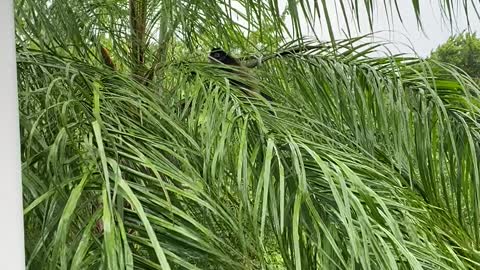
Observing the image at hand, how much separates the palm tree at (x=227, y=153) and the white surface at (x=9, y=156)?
0.05m

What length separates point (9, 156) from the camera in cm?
36

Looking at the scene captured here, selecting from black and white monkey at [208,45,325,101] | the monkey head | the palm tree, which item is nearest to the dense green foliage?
the palm tree

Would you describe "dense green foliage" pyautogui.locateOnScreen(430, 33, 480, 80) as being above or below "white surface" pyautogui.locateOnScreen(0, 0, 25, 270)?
above

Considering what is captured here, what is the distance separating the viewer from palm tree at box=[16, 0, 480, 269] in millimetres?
471

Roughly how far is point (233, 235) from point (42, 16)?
400 mm

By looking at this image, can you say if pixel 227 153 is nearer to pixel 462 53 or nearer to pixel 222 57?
pixel 222 57

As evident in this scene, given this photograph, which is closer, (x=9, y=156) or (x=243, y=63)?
(x=9, y=156)

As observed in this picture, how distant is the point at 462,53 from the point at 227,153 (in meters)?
0.79

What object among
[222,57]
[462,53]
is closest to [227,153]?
[222,57]

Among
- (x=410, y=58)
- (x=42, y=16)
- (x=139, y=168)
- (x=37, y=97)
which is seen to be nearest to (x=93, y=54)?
(x=42, y=16)

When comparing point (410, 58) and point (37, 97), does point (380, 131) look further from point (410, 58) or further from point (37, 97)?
point (37, 97)

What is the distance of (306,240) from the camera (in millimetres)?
581

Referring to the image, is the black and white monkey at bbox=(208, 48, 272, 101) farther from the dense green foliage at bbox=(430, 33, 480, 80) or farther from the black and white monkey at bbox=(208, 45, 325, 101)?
the dense green foliage at bbox=(430, 33, 480, 80)

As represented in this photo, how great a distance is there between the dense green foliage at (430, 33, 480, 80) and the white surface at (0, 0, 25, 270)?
1.00m
